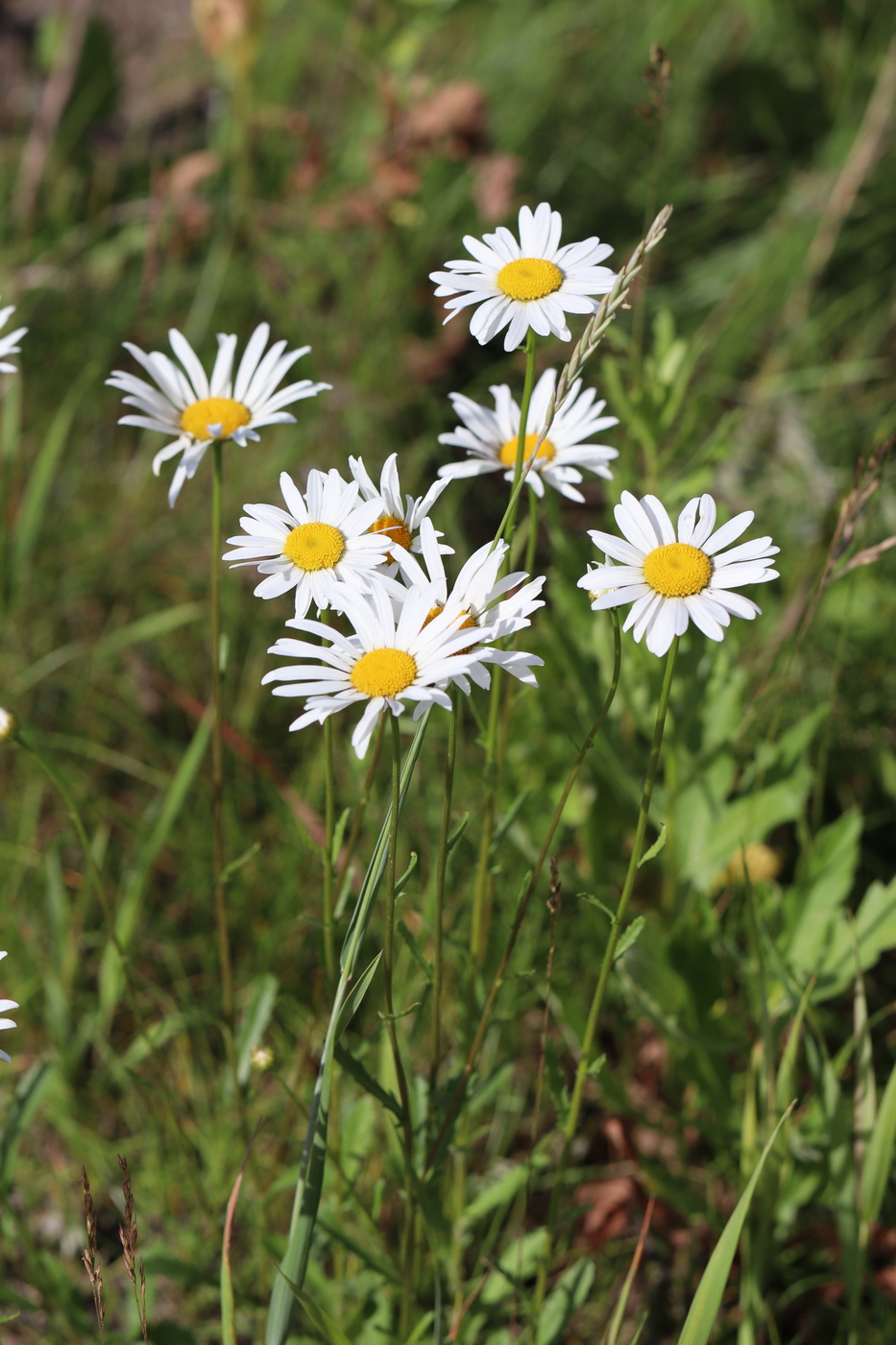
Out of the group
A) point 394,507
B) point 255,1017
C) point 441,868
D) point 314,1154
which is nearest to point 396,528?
point 394,507

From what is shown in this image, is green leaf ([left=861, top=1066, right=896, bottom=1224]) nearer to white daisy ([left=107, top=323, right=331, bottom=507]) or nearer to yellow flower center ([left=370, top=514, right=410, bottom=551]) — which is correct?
yellow flower center ([left=370, top=514, right=410, bottom=551])

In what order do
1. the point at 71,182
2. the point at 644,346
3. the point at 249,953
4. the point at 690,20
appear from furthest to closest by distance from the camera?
the point at 690,20, the point at 71,182, the point at 644,346, the point at 249,953

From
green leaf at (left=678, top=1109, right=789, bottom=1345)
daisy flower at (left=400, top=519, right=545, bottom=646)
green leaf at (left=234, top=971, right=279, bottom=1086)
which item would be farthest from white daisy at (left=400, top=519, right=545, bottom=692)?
green leaf at (left=234, top=971, right=279, bottom=1086)

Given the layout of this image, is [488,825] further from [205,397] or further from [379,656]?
[205,397]

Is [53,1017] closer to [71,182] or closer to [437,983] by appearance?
[437,983]

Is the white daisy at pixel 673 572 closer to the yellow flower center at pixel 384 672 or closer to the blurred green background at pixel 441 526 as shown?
the yellow flower center at pixel 384 672

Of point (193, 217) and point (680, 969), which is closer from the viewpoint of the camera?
point (680, 969)

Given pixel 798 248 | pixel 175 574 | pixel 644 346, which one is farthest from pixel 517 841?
pixel 798 248

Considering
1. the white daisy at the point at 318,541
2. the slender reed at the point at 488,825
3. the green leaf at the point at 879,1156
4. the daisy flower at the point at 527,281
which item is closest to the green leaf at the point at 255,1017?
the slender reed at the point at 488,825
